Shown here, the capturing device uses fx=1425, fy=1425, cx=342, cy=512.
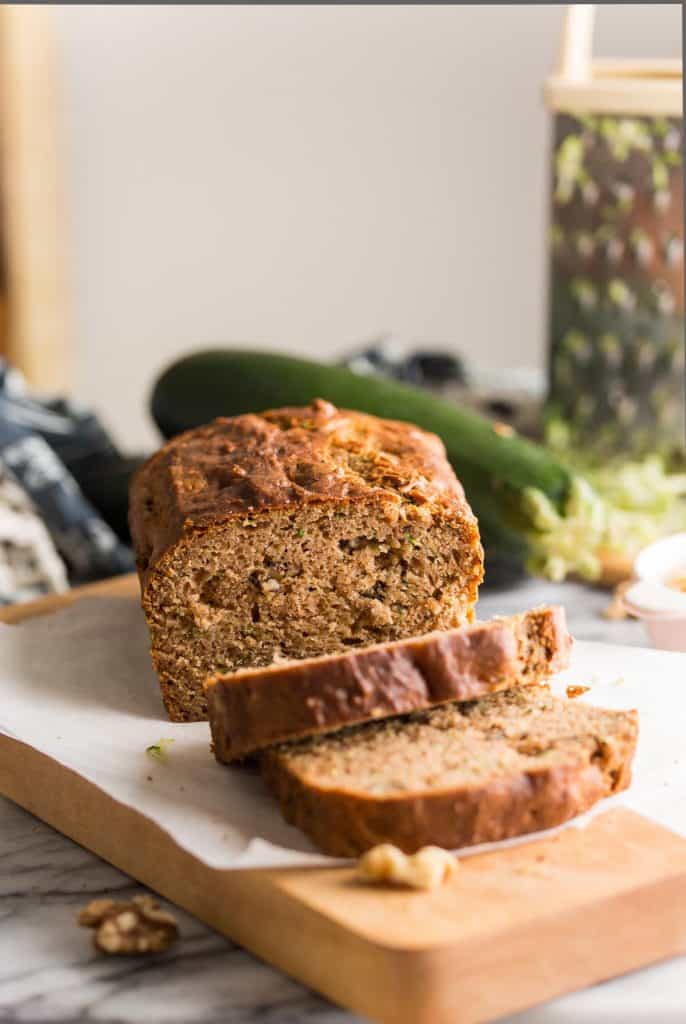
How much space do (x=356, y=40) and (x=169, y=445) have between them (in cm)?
622

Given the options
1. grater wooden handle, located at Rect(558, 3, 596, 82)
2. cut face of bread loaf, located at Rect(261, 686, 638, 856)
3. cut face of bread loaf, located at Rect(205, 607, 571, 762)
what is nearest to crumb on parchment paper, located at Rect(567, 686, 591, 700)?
cut face of bread loaf, located at Rect(261, 686, 638, 856)

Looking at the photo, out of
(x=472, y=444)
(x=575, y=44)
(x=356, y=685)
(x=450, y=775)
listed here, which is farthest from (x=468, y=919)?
(x=575, y=44)

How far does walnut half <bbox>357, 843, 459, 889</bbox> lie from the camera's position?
2.28 m

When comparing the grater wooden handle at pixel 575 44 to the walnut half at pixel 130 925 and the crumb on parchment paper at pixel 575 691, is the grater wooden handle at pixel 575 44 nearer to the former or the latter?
the crumb on parchment paper at pixel 575 691

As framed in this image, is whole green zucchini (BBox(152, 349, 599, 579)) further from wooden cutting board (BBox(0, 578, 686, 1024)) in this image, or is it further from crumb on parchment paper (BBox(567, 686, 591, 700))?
wooden cutting board (BBox(0, 578, 686, 1024))

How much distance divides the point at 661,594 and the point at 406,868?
1271 millimetres

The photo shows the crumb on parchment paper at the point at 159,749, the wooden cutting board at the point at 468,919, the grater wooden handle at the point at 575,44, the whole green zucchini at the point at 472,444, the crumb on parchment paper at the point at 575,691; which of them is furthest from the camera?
the grater wooden handle at the point at 575,44

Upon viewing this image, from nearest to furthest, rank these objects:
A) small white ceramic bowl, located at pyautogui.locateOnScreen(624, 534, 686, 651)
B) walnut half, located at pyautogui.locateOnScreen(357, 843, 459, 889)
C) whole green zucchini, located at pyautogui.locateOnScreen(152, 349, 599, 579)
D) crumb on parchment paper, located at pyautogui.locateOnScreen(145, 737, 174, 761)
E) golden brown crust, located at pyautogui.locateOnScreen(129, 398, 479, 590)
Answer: walnut half, located at pyautogui.locateOnScreen(357, 843, 459, 889)
crumb on parchment paper, located at pyautogui.locateOnScreen(145, 737, 174, 761)
golden brown crust, located at pyautogui.locateOnScreen(129, 398, 479, 590)
small white ceramic bowl, located at pyautogui.locateOnScreen(624, 534, 686, 651)
whole green zucchini, located at pyautogui.locateOnScreen(152, 349, 599, 579)

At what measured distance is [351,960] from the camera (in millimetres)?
2191

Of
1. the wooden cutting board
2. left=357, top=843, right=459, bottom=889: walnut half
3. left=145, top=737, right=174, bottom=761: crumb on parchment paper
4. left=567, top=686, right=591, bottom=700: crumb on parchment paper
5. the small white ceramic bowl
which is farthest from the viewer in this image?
the small white ceramic bowl

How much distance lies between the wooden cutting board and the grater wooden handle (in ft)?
8.78

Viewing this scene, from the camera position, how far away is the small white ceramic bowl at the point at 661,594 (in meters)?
3.27

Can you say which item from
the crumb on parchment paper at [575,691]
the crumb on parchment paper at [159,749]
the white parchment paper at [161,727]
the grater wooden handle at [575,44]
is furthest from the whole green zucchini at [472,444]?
the crumb on parchment paper at [159,749]

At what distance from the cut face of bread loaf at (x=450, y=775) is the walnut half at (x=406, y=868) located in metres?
0.08
